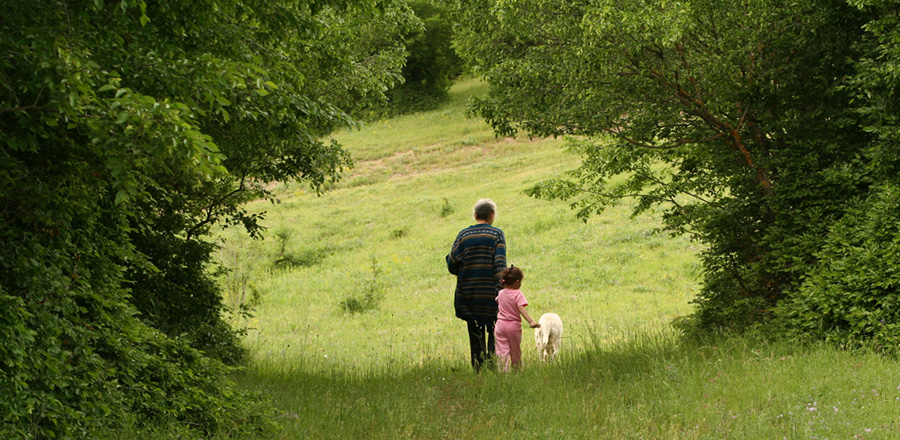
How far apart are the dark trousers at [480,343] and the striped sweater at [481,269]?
0.39 feet

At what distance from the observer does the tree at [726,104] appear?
7184mm

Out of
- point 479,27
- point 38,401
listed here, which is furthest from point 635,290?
point 38,401

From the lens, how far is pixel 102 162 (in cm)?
447

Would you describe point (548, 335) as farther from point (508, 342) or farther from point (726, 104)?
point (726, 104)

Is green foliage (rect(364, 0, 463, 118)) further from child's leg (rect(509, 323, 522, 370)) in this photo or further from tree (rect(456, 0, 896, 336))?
child's leg (rect(509, 323, 522, 370))

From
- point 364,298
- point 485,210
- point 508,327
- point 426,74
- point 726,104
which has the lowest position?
point 508,327

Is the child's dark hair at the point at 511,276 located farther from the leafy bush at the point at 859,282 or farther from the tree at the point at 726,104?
the leafy bush at the point at 859,282

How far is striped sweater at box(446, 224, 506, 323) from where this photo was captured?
7254 millimetres

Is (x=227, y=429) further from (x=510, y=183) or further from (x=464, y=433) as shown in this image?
(x=510, y=183)

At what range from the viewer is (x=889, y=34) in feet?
21.2

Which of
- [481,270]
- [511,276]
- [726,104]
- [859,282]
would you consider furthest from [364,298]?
[859,282]

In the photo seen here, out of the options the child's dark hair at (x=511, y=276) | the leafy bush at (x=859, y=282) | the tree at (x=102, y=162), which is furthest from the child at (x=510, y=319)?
the leafy bush at (x=859, y=282)

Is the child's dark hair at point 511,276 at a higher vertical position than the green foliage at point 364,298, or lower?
lower

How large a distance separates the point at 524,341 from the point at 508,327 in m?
4.86
